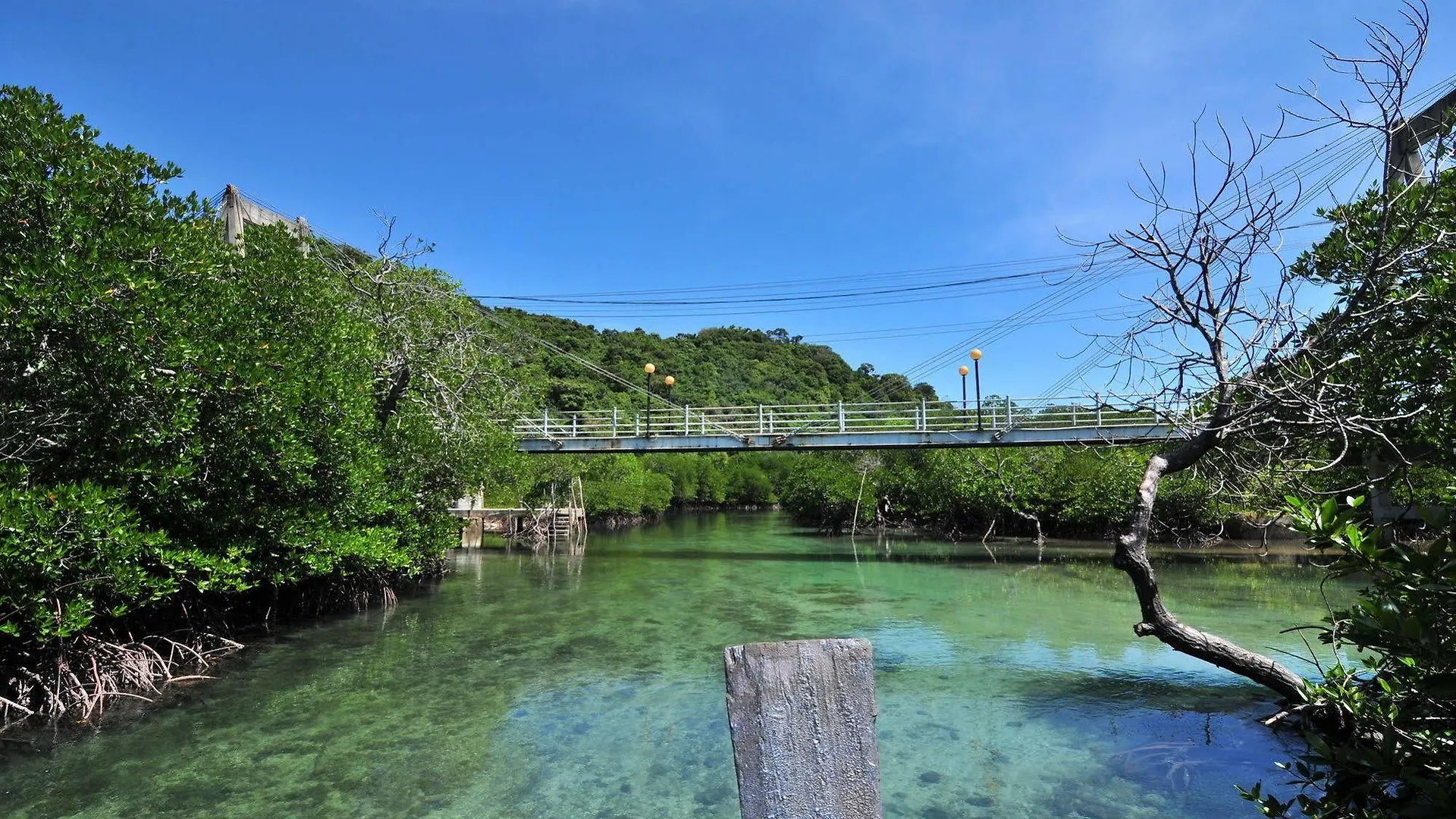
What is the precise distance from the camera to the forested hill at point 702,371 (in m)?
43.2

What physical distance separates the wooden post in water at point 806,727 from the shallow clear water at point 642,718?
11.9 ft

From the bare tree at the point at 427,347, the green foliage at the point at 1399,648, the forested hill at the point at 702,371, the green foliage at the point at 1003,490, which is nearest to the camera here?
the green foliage at the point at 1399,648

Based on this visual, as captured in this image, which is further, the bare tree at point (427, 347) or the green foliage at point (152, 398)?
the bare tree at point (427, 347)

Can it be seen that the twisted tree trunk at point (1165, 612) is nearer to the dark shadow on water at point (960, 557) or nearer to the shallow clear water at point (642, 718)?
the shallow clear water at point (642, 718)

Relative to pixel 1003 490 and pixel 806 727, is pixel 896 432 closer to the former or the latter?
pixel 1003 490

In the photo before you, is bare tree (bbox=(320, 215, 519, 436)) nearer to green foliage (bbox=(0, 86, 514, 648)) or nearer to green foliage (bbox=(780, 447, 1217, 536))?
green foliage (bbox=(0, 86, 514, 648))

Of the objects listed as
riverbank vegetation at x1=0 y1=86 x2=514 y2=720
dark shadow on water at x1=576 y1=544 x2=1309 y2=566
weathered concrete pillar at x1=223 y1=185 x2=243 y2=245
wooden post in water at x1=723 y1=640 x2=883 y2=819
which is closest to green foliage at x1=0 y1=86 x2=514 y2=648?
riverbank vegetation at x1=0 y1=86 x2=514 y2=720

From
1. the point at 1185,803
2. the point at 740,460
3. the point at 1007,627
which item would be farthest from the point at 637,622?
the point at 740,460

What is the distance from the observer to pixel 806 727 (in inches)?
59.6

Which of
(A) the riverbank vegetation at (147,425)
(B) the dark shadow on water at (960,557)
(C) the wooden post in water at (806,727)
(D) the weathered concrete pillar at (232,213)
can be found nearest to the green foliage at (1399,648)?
(C) the wooden post in water at (806,727)

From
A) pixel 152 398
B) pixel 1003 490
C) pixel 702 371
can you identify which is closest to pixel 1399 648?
pixel 152 398

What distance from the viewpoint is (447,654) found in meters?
9.03

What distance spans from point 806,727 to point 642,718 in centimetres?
556

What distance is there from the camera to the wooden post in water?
1493 millimetres
